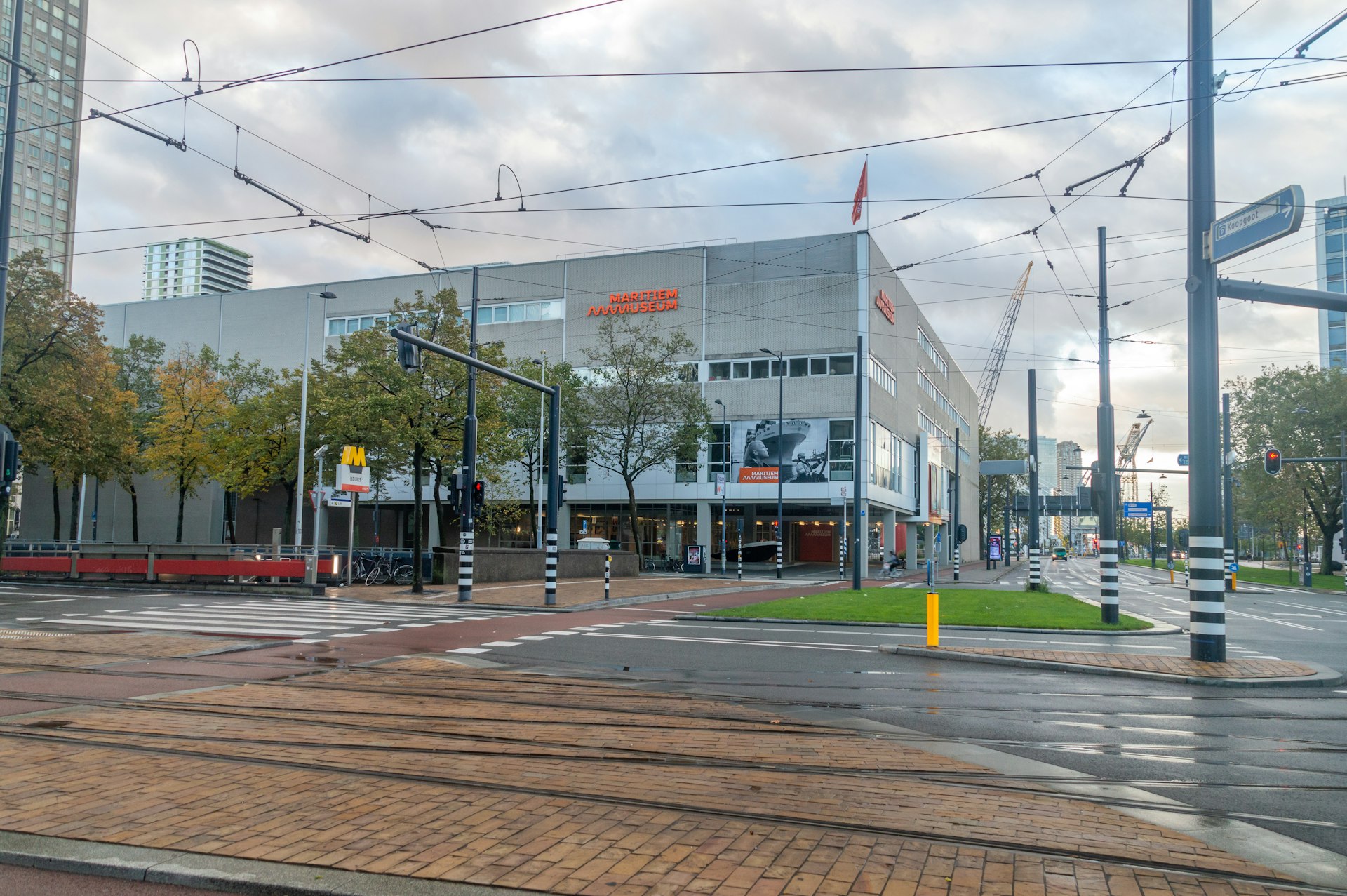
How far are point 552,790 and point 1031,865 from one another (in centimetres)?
288

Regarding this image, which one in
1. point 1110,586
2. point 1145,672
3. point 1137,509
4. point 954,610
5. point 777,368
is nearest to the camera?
point 1145,672

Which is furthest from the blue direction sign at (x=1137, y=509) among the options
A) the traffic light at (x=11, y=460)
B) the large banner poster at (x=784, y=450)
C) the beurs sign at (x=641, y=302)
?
the traffic light at (x=11, y=460)

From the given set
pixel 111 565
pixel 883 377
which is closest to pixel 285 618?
pixel 111 565

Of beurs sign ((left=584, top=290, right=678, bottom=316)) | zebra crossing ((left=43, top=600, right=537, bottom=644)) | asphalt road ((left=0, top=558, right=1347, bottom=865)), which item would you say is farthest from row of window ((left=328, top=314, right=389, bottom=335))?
zebra crossing ((left=43, top=600, right=537, bottom=644))

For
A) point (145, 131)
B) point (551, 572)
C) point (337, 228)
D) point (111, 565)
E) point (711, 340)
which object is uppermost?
point (711, 340)

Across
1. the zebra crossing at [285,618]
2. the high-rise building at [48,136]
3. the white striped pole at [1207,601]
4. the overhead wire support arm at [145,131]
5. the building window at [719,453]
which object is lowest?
the zebra crossing at [285,618]

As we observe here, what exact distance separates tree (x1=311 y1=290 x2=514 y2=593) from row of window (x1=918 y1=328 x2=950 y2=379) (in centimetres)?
4289

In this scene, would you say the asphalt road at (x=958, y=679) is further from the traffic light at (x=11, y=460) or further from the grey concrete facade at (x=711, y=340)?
the grey concrete facade at (x=711, y=340)

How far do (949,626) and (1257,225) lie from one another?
9470 mm

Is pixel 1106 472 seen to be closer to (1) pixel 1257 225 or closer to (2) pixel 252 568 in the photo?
(1) pixel 1257 225

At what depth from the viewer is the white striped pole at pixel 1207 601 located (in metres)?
12.6

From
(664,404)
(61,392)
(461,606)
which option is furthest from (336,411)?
(664,404)

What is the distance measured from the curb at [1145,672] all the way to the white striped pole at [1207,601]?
120 centimetres

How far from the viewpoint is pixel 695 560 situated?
50.3 meters
